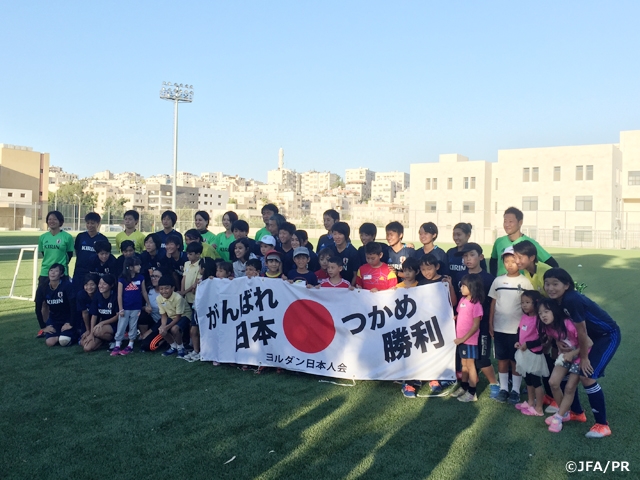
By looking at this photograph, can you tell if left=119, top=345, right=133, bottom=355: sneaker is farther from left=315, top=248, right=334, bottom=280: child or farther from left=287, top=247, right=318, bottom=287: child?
left=315, top=248, right=334, bottom=280: child

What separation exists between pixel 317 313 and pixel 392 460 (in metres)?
2.13

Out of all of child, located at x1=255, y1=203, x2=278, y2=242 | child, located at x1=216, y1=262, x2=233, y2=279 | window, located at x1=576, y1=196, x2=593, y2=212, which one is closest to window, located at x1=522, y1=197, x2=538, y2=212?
window, located at x1=576, y1=196, x2=593, y2=212

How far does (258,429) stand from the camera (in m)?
4.04

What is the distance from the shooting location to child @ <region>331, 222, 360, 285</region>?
19.5ft

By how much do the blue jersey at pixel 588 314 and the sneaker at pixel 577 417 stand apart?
73cm

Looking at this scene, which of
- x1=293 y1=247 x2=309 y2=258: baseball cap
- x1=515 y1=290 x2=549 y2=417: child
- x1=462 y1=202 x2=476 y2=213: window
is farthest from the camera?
x1=462 y1=202 x2=476 y2=213: window

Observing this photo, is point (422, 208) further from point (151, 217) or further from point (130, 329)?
point (130, 329)

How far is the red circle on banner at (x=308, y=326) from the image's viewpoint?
543 cm

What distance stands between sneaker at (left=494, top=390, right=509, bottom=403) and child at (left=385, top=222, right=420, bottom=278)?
60.8 inches

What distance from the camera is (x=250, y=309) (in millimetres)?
5828

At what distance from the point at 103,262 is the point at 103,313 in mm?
839

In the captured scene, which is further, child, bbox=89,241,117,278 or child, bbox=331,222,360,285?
child, bbox=89,241,117,278

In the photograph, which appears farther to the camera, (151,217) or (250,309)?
(151,217)

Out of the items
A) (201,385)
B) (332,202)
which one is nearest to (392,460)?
(201,385)
